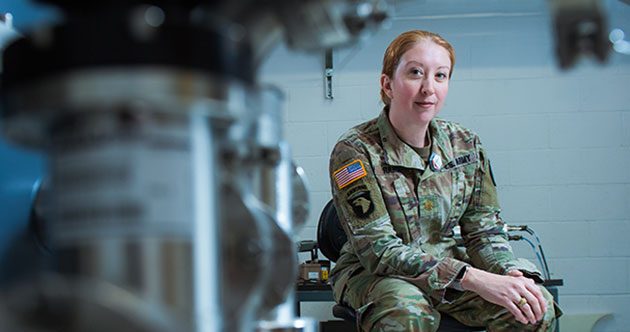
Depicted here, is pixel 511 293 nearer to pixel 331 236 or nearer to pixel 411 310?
pixel 411 310

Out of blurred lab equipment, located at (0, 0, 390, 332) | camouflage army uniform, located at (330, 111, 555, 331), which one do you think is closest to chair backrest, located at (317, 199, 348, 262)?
camouflage army uniform, located at (330, 111, 555, 331)

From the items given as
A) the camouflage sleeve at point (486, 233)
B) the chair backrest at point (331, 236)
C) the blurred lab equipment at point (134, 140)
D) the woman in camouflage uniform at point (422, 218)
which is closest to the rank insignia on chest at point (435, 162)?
the woman in camouflage uniform at point (422, 218)

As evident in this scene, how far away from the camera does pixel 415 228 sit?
154 cm

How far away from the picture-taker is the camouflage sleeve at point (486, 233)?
150 centimetres

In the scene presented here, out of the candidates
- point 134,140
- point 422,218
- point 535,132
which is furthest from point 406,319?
point 535,132

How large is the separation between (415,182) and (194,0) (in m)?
1.41

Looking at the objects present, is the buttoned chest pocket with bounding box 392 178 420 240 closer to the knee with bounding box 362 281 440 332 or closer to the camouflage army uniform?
the camouflage army uniform

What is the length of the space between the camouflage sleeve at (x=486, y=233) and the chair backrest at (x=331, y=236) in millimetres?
506

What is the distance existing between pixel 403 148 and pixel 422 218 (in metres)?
0.21

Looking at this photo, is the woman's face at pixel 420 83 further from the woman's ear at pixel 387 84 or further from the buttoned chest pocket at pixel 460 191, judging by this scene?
the buttoned chest pocket at pixel 460 191

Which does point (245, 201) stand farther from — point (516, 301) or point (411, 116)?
point (411, 116)

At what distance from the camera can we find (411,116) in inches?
63.2

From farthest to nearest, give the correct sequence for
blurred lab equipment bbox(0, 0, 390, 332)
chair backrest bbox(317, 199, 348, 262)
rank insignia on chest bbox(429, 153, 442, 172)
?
chair backrest bbox(317, 199, 348, 262), rank insignia on chest bbox(429, 153, 442, 172), blurred lab equipment bbox(0, 0, 390, 332)

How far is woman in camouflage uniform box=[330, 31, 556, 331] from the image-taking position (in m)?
1.34
